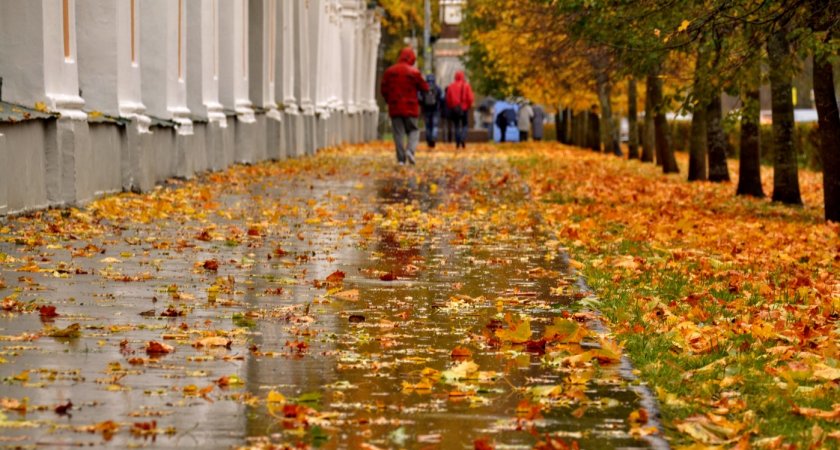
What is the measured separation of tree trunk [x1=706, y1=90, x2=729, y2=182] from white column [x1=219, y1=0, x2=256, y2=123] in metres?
8.19

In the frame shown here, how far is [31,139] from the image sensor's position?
15.3 metres

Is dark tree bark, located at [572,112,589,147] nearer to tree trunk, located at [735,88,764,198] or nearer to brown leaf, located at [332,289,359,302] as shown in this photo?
tree trunk, located at [735,88,764,198]

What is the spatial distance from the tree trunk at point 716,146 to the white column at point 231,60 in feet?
26.9

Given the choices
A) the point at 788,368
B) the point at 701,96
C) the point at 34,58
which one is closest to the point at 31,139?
the point at 34,58

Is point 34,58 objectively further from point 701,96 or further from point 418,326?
point 418,326

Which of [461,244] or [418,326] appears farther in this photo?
[461,244]

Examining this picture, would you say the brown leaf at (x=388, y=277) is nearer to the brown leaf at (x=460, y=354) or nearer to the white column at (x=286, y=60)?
the brown leaf at (x=460, y=354)

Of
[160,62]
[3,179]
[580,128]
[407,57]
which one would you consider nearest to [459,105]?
[580,128]

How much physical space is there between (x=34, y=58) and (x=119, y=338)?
9.01 meters

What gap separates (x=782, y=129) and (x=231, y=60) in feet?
37.5

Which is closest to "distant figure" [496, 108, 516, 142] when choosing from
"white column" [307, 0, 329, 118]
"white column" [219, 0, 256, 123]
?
"white column" [307, 0, 329, 118]

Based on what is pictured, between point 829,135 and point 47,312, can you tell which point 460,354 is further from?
point 829,135

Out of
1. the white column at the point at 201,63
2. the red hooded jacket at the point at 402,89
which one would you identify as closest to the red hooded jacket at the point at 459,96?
the red hooded jacket at the point at 402,89

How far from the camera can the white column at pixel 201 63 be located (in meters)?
25.6
